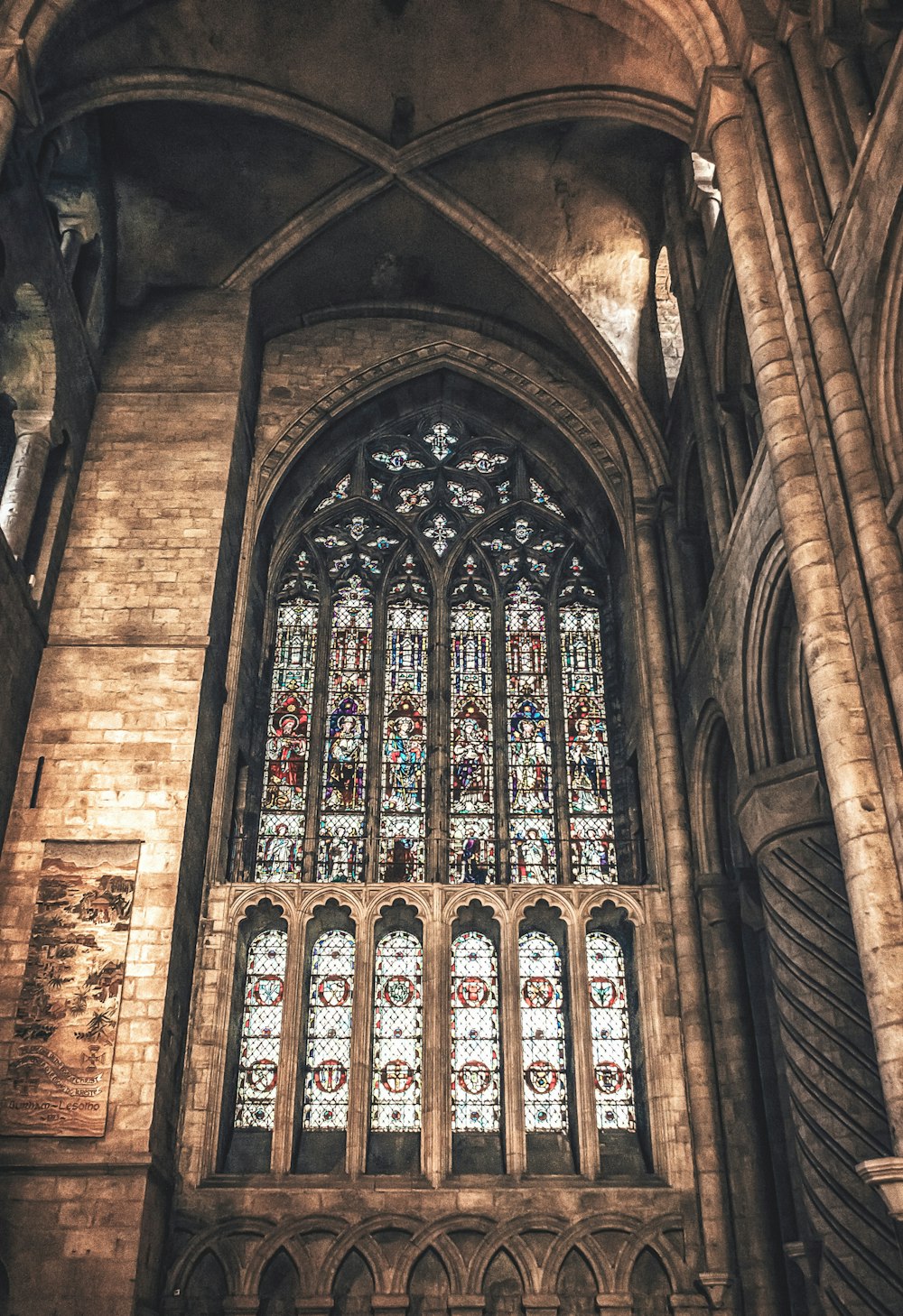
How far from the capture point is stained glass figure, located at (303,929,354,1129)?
10.8 meters

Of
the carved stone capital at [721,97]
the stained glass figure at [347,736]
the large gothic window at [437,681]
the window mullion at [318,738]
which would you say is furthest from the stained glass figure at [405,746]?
the carved stone capital at [721,97]

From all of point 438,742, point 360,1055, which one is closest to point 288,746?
point 438,742

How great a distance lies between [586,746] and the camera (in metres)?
13.0

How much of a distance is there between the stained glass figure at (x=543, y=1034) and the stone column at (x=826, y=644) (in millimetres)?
4997

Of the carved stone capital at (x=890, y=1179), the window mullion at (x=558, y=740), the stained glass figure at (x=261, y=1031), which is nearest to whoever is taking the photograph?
the carved stone capital at (x=890, y=1179)

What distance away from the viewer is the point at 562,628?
13.9 meters

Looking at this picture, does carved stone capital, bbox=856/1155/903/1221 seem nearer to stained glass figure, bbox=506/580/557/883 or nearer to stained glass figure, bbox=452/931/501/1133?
stained glass figure, bbox=452/931/501/1133

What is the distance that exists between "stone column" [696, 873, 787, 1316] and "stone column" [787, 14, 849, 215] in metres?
5.61

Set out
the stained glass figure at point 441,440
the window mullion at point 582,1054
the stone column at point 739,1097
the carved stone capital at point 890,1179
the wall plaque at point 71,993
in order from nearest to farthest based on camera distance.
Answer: the carved stone capital at point 890,1179 → the wall plaque at point 71,993 → the stone column at point 739,1097 → the window mullion at point 582,1054 → the stained glass figure at point 441,440

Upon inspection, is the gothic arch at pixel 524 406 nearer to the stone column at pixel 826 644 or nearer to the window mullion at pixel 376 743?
the window mullion at pixel 376 743

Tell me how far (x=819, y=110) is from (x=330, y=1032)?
27.2ft

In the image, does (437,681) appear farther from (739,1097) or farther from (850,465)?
(850,465)

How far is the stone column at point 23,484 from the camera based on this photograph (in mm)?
11016

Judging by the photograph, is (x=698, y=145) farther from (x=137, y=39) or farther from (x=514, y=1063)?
(x=514, y=1063)
